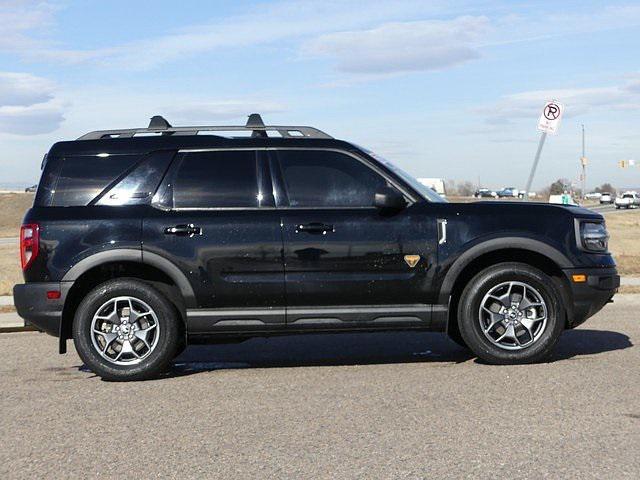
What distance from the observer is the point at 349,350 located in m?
8.35

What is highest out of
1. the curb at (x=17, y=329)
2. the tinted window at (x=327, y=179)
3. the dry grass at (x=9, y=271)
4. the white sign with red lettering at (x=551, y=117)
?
the white sign with red lettering at (x=551, y=117)

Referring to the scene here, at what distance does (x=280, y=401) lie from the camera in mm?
6176

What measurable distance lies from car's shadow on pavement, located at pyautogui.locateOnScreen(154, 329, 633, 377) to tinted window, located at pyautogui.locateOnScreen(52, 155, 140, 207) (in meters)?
1.63

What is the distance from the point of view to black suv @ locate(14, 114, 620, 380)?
7.10 meters

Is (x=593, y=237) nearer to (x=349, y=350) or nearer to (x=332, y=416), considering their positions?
(x=349, y=350)

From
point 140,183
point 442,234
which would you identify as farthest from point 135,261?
point 442,234

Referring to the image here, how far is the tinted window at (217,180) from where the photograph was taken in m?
7.27

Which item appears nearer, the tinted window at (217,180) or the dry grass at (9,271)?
the tinted window at (217,180)

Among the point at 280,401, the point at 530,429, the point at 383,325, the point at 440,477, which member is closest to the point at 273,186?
the point at 383,325

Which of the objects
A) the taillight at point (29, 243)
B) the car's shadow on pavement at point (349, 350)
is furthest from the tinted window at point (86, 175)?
the car's shadow on pavement at point (349, 350)

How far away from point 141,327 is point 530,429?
331 centimetres

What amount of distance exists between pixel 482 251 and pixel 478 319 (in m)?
0.56

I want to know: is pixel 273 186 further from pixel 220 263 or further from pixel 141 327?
pixel 141 327

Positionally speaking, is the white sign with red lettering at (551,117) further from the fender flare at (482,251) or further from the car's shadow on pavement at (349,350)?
the fender flare at (482,251)
